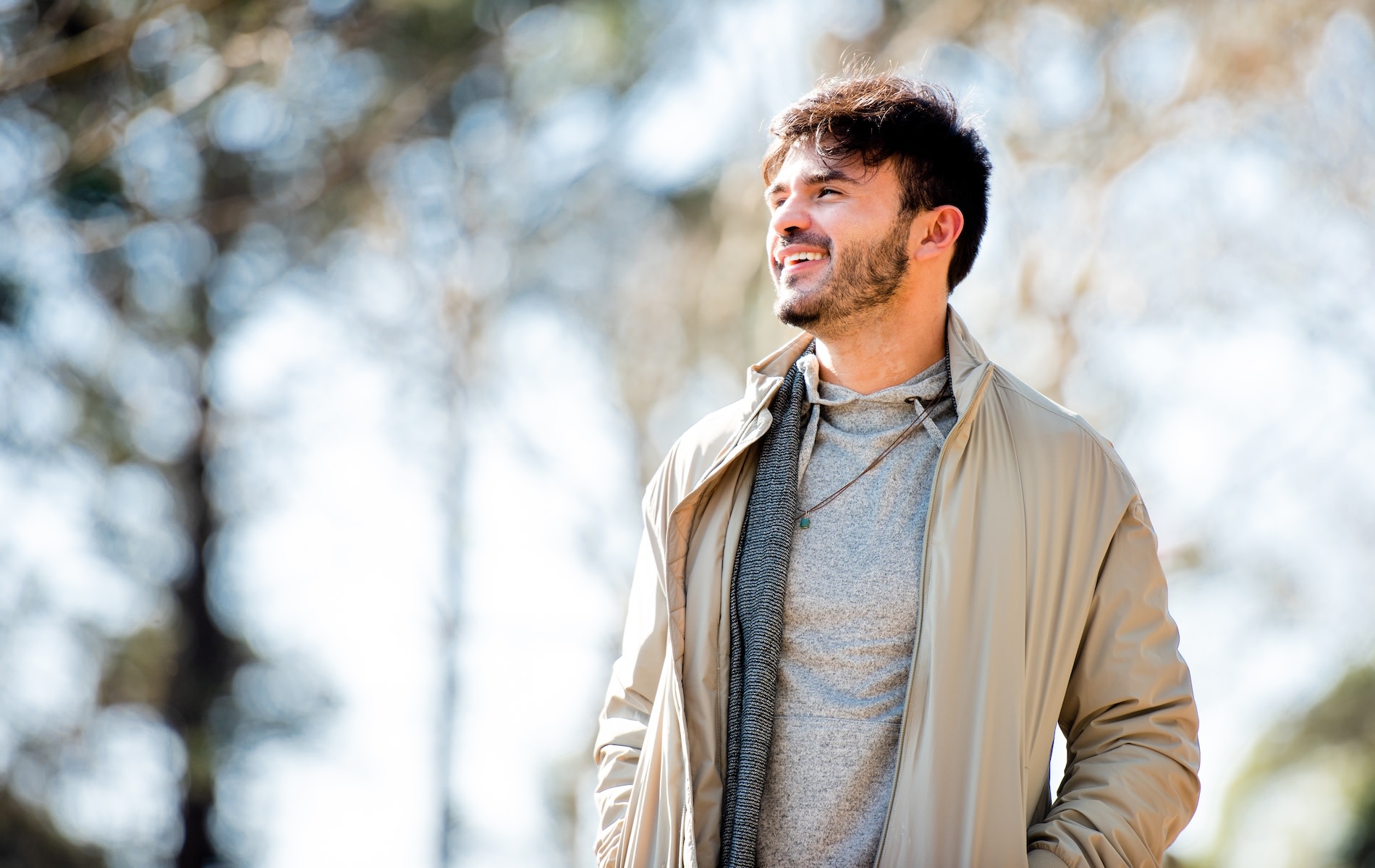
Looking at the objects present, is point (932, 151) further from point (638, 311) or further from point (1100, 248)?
point (638, 311)

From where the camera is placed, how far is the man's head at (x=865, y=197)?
2.20 metres

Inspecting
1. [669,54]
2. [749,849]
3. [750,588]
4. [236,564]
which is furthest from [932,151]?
[236,564]

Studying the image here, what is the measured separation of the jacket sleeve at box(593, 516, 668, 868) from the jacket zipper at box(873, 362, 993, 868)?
0.44 m

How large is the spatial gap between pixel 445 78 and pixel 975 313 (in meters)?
4.77

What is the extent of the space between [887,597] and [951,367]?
1.35 feet

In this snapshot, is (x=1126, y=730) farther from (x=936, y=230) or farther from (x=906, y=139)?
(x=906, y=139)

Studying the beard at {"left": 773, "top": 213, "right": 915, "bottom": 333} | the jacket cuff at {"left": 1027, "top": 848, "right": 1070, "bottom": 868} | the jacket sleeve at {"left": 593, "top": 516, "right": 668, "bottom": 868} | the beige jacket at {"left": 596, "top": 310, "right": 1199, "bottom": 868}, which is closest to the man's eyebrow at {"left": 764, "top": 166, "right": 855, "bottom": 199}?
the beard at {"left": 773, "top": 213, "right": 915, "bottom": 333}

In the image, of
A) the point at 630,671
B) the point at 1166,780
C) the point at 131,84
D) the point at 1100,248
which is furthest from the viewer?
the point at 1100,248

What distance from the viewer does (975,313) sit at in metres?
8.52

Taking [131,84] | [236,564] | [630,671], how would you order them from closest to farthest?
1. [630,671]
2. [131,84]
3. [236,564]

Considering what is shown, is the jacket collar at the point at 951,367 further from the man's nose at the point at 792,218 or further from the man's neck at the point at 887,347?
the man's nose at the point at 792,218

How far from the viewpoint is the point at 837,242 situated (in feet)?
7.25

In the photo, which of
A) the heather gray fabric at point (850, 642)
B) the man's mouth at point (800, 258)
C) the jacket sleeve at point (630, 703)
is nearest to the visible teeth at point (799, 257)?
the man's mouth at point (800, 258)

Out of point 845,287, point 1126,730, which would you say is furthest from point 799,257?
point 1126,730
